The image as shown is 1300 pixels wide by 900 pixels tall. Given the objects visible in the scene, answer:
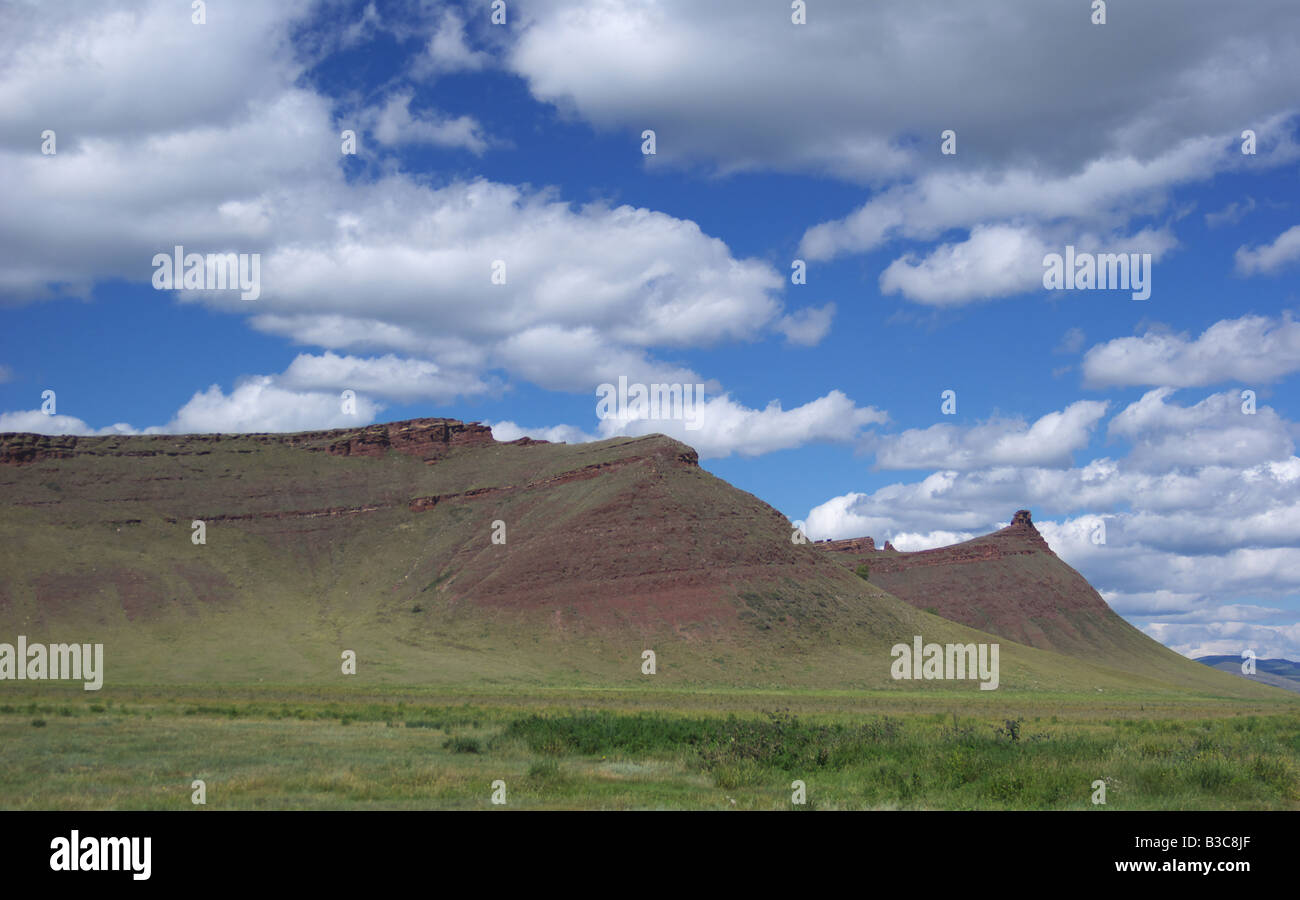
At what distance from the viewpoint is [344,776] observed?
20.0 metres

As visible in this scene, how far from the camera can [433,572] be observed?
11400 cm

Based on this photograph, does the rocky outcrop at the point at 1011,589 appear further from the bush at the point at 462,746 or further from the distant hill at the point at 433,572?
the bush at the point at 462,746

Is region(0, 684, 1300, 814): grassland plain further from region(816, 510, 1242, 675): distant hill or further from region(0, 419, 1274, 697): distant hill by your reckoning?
region(816, 510, 1242, 675): distant hill

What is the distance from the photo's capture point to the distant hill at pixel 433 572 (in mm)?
89125

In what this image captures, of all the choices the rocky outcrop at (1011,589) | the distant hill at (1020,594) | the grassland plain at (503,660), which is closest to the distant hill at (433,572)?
the grassland plain at (503,660)

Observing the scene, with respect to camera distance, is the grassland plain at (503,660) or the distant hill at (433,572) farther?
the distant hill at (433,572)

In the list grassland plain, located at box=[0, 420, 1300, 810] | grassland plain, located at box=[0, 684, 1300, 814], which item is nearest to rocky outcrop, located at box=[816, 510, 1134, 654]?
grassland plain, located at box=[0, 420, 1300, 810]

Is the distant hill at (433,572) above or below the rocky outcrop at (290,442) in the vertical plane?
below

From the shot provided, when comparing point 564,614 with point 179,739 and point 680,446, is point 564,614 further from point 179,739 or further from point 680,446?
point 179,739

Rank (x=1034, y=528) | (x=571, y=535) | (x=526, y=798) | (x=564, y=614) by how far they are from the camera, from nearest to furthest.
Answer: (x=526, y=798), (x=564, y=614), (x=571, y=535), (x=1034, y=528)

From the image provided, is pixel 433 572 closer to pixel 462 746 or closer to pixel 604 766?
pixel 462 746
